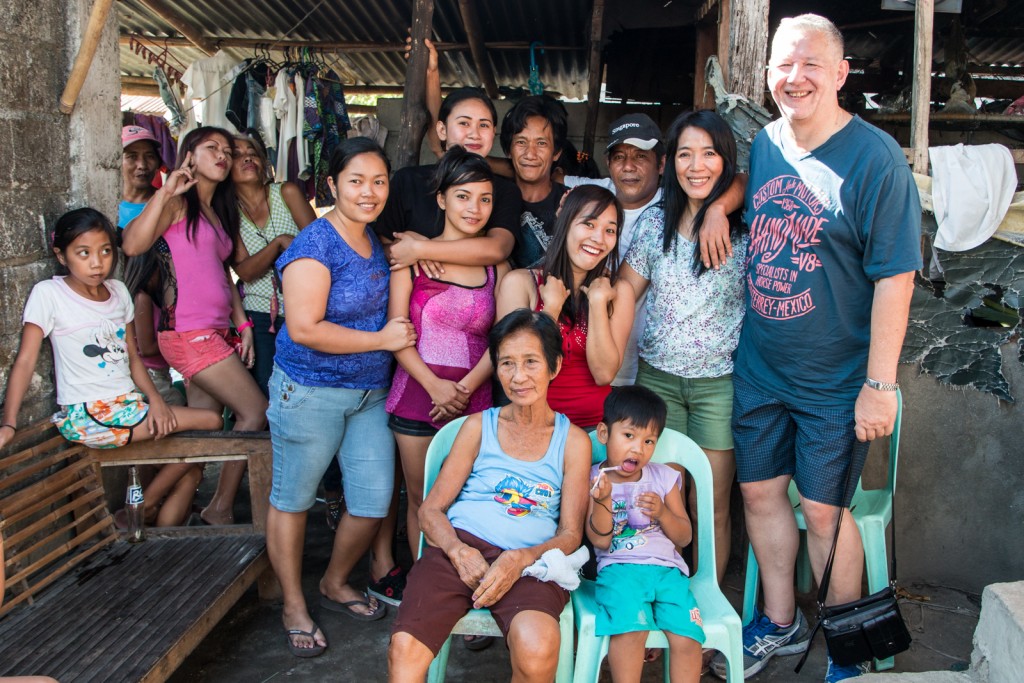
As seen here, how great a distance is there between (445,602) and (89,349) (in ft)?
5.66

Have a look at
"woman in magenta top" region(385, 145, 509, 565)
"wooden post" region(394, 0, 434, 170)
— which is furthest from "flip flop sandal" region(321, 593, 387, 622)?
"wooden post" region(394, 0, 434, 170)

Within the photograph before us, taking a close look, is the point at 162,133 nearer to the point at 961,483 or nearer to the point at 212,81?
the point at 212,81

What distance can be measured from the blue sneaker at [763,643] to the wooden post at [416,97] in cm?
240

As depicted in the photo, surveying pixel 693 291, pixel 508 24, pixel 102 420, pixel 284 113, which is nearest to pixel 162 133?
pixel 284 113

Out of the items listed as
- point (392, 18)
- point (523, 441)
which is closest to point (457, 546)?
point (523, 441)

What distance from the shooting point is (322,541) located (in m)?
4.11

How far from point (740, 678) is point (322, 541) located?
2.34m

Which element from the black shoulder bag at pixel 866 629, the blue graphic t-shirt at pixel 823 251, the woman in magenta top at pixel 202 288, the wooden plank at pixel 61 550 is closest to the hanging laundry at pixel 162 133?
the woman in magenta top at pixel 202 288

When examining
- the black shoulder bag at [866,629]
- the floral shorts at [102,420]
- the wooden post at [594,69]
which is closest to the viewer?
the black shoulder bag at [866,629]

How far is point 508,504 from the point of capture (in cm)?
262

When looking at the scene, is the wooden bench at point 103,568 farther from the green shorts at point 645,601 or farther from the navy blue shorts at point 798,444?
the navy blue shorts at point 798,444

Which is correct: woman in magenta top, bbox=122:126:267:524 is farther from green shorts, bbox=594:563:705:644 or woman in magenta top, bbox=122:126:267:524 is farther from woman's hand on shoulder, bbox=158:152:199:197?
green shorts, bbox=594:563:705:644

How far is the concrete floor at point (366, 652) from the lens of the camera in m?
2.94

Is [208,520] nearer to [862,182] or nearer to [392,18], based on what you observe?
[862,182]
